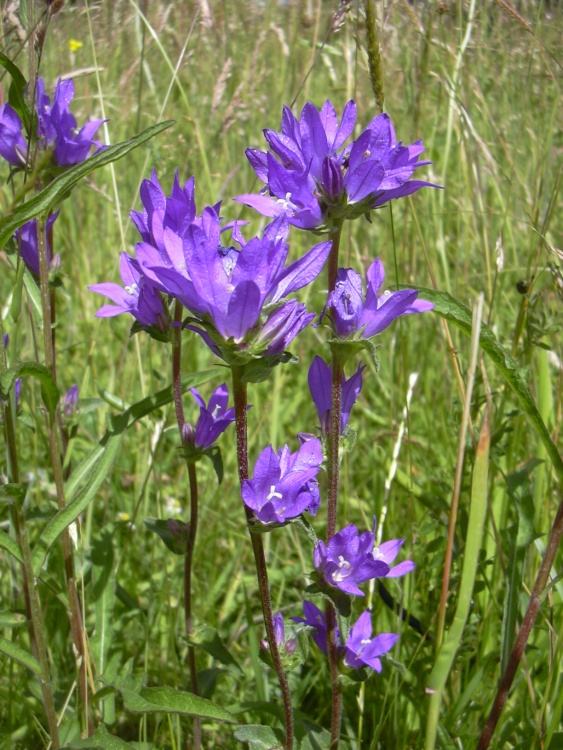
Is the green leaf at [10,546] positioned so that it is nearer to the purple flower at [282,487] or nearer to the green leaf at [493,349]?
the purple flower at [282,487]

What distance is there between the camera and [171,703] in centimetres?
109

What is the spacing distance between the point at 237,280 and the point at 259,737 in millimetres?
709

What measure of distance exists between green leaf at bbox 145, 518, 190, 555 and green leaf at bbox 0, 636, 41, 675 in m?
0.28

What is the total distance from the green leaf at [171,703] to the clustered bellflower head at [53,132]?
91 cm

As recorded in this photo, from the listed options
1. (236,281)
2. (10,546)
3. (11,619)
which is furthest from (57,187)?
(11,619)

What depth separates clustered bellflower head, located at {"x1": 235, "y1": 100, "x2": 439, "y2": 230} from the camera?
1015mm

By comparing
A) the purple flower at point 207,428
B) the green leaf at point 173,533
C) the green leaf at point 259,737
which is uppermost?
the purple flower at point 207,428

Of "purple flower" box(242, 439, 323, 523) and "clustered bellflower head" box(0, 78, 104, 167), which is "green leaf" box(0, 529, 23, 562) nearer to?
"purple flower" box(242, 439, 323, 523)

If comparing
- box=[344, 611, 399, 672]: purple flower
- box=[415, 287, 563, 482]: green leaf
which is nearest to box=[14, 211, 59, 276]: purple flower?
box=[415, 287, 563, 482]: green leaf

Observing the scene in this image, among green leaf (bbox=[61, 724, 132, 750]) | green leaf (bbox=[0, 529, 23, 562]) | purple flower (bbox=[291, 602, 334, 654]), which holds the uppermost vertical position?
green leaf (bbox=[0, 529, 23, 562])

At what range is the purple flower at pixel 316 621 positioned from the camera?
124 cm

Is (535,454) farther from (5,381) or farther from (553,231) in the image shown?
(5,381)

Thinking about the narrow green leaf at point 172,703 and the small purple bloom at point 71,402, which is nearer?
the narrow green leaf at point 172,703

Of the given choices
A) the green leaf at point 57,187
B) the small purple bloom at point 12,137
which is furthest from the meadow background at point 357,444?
the green leaf at point 57,187
